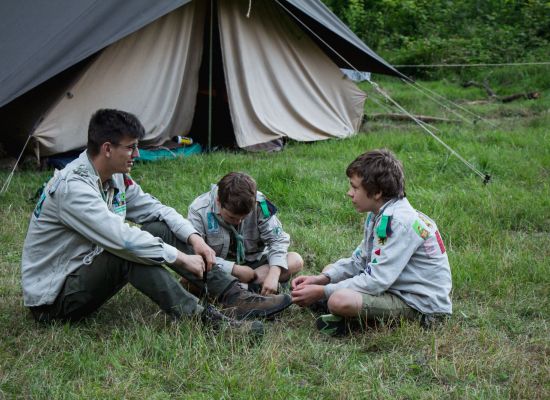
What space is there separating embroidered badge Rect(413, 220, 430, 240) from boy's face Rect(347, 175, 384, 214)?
202 mm

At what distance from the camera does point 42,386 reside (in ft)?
8.89

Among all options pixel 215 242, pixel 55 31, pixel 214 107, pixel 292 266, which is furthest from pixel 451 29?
pixel 215 242

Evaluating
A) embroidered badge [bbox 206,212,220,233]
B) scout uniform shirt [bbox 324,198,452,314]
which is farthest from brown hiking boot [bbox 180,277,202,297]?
scout uniform shirt [bbox 324,198,452,314]

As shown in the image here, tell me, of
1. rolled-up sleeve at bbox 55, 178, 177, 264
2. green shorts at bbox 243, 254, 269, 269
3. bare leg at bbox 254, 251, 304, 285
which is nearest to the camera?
rolled-up sleeve at bbox 55, 178, 177, 264

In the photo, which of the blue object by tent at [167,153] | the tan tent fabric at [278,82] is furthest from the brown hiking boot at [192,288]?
the tan tent fabric at [278,82]

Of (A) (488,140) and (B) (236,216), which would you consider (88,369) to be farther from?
(A) (488,140)

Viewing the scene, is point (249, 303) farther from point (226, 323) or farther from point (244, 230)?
point (244, 230)

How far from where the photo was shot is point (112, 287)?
3.20m

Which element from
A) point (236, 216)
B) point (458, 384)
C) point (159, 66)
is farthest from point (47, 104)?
point (458, 384)

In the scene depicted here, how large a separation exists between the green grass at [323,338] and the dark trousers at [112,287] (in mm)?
80

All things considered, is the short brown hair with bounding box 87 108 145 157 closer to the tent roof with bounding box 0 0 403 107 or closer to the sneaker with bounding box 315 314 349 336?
the sneaker with bounding box 315 314 349 336

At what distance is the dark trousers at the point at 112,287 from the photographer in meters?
3.13

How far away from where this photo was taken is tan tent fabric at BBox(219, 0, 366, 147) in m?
7.38

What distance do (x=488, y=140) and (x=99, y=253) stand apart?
546cm
